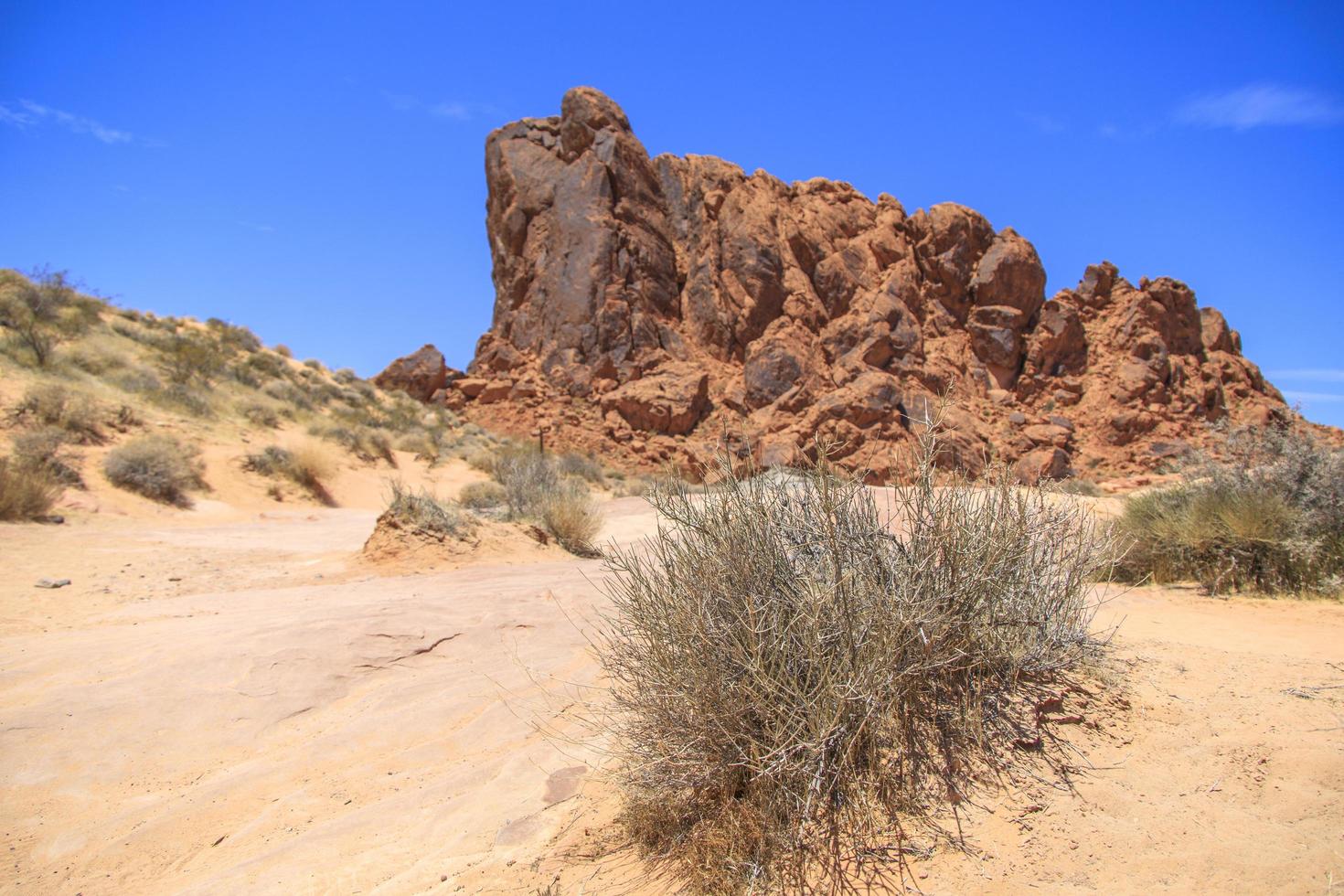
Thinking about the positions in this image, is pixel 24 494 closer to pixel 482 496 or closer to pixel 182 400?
pixel 482 496

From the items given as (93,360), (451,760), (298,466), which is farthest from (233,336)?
(451,760)

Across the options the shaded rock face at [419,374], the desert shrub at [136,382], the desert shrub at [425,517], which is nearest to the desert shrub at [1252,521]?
the desert shrub at [425,517]

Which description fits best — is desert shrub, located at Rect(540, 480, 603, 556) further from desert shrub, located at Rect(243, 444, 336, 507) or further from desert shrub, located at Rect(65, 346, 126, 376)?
desert shrub, located at Rect(65, 346, 126, 376)

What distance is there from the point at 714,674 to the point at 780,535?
677 millimetres

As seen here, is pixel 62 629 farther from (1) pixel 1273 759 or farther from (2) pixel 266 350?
(2) pixel 266 350

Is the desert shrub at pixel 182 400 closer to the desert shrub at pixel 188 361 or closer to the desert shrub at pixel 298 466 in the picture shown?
the desert shrub at pixel 188 361

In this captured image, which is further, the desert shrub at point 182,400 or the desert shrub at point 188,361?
the desert shrub at point 188,361

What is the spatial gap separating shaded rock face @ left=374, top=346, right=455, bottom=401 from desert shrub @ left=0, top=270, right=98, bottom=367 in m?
8.95

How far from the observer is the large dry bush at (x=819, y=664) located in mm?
2453

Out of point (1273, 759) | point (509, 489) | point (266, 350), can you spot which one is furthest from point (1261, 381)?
point (266, 350)

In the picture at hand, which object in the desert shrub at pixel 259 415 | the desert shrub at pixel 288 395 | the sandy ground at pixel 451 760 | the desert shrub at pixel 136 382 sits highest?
the desert shrub at pixel 288 395

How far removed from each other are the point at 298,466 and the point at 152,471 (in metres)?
3.57

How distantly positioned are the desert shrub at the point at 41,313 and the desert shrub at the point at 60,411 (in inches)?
129

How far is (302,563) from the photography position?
8789mm
